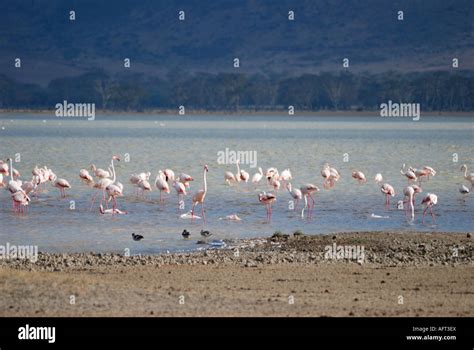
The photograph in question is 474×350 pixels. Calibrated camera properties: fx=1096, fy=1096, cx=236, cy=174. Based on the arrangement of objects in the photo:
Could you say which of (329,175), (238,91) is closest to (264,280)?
(329,175)

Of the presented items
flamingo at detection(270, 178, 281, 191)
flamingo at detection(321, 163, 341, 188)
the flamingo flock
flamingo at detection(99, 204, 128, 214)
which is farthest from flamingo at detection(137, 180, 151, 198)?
flamingo at detection(321, 163, 341, 188)

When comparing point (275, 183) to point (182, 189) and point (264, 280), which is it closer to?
point (182, 189)

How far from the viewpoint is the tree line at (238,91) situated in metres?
148

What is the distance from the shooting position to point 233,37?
177 m

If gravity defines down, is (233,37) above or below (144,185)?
above

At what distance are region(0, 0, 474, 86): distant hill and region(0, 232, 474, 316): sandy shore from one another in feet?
466

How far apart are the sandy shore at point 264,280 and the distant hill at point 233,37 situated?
466ft

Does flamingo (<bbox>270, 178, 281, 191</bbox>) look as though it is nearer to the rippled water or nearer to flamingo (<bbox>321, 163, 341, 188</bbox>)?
the rippled water

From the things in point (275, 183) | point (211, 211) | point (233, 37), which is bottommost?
point (211, 211)

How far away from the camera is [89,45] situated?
612 ft

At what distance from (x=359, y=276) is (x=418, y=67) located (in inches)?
5984

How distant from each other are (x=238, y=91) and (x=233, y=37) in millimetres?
22599

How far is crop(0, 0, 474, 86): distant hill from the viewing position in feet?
542
